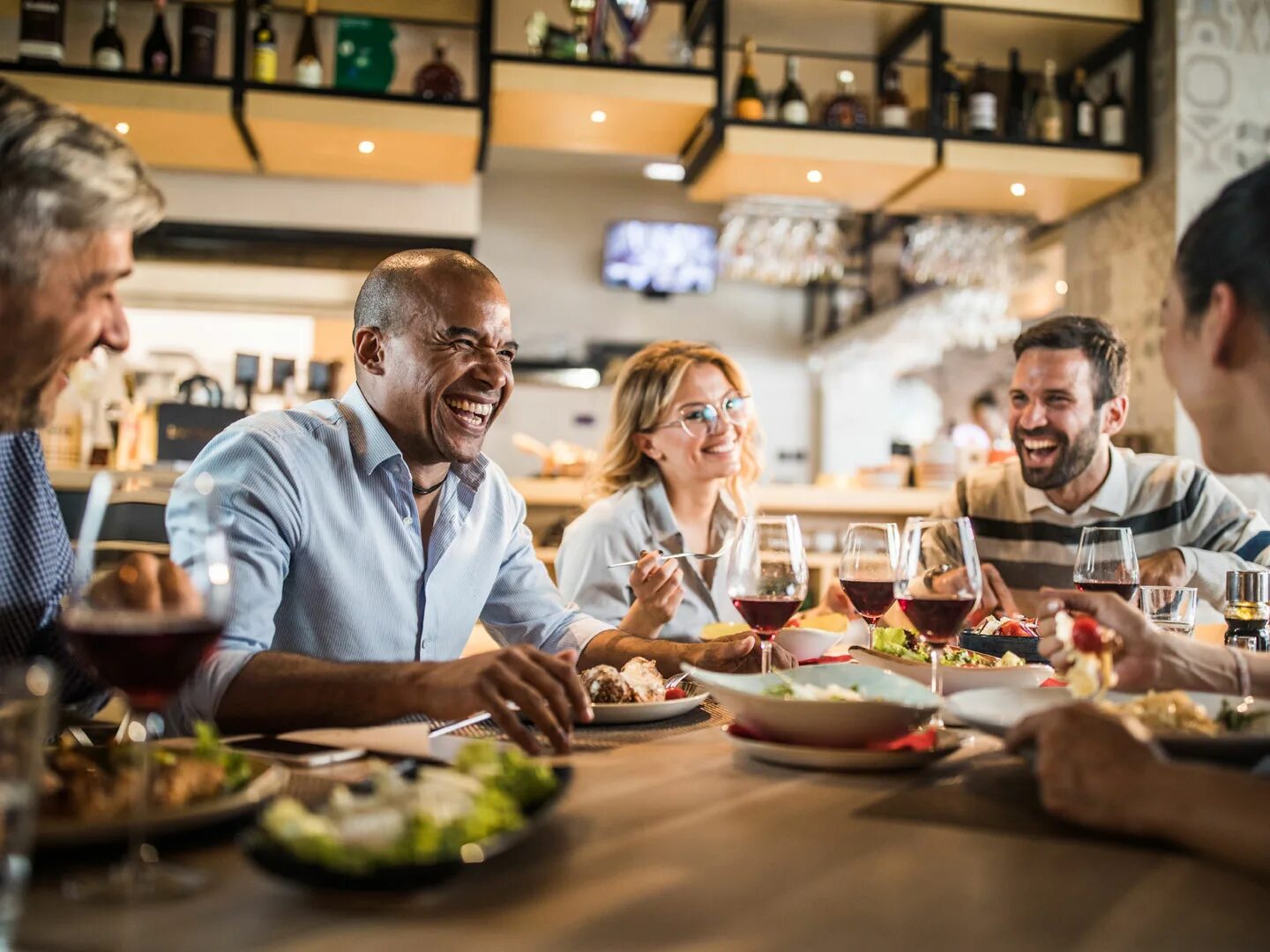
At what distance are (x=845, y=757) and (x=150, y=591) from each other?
0.63 m

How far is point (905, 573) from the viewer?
1.21 metres

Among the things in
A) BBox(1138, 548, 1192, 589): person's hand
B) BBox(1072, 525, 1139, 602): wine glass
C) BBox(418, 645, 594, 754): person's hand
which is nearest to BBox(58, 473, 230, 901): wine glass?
BBox(418, 645, 594, 754): person's hand

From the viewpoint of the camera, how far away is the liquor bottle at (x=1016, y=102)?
15.5 feet

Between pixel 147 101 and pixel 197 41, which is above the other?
pixel 197 41

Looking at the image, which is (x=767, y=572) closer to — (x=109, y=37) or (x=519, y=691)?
(x=519, y=691)

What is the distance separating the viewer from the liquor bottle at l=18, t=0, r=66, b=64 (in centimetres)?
401

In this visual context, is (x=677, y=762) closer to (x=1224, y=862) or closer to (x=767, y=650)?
(x=767, y=650)

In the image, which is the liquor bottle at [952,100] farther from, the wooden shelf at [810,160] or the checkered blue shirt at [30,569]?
the checkered blue shirt at [30,569]

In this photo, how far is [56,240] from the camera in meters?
1.06

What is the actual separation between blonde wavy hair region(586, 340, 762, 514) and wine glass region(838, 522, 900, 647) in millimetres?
1418

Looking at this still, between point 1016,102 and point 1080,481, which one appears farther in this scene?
point 1016,102

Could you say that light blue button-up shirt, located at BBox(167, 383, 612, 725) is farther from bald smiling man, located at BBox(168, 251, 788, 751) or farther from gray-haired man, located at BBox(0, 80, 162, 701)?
gray-haired man, located at BBox(0, 80, 162, 701)

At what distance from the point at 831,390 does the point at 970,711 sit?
801cm

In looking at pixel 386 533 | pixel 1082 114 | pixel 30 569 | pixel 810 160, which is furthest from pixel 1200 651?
pixel 1082 114
